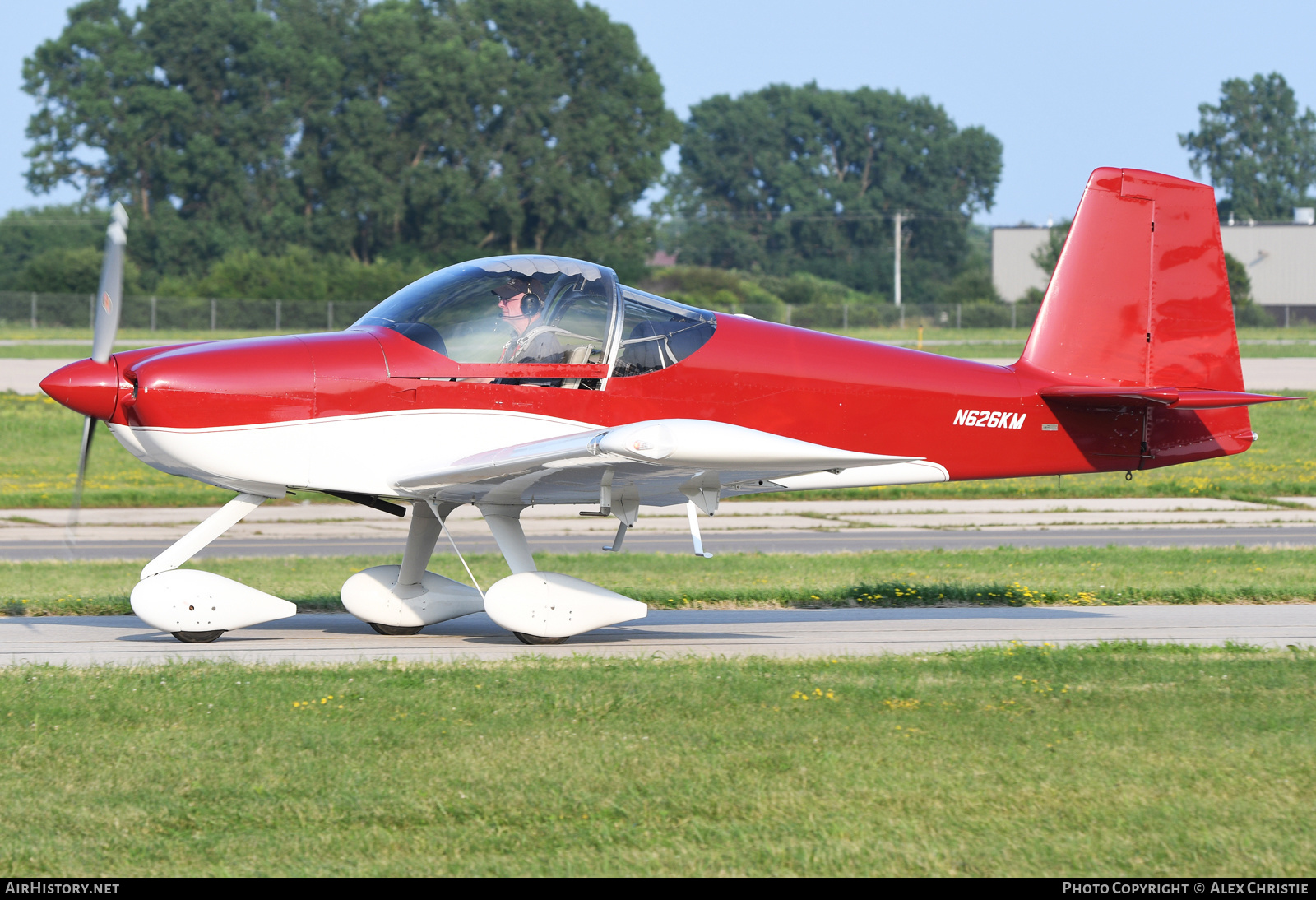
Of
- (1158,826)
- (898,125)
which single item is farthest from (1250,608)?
(898,125)

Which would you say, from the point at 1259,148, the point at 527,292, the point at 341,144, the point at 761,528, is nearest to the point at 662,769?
the point at 527,292

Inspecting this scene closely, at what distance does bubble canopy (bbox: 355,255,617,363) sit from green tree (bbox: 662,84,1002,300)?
3602 inches

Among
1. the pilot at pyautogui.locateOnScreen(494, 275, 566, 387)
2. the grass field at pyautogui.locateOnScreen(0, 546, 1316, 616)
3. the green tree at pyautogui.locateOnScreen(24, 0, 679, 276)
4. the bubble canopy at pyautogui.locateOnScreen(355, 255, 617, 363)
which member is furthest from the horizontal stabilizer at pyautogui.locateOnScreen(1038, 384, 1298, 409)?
the green tree at pyautogui.locateOnScreen(24, 0, 679, 276)

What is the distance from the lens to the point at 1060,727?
6047 mm

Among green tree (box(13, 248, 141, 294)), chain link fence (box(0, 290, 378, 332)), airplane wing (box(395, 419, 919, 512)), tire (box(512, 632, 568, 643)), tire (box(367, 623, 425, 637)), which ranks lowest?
tire (box(367, 623, 425, 637))

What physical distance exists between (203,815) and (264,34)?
241 ft

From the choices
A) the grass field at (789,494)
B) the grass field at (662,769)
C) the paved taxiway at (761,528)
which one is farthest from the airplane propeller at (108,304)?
the grass field at (789,494)

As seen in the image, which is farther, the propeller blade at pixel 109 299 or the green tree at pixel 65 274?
the green tree at pixel 65 274

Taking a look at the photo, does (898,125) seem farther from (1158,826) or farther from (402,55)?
(1158,826)

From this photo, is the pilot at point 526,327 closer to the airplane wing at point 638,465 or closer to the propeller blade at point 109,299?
the airplane wing at point 638,465

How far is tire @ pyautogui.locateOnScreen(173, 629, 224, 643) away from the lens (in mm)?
8375

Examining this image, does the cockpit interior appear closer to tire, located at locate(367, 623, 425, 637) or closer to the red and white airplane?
the red and white airplane

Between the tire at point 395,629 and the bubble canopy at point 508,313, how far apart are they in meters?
2.07

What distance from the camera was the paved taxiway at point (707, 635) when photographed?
8.19 meters
